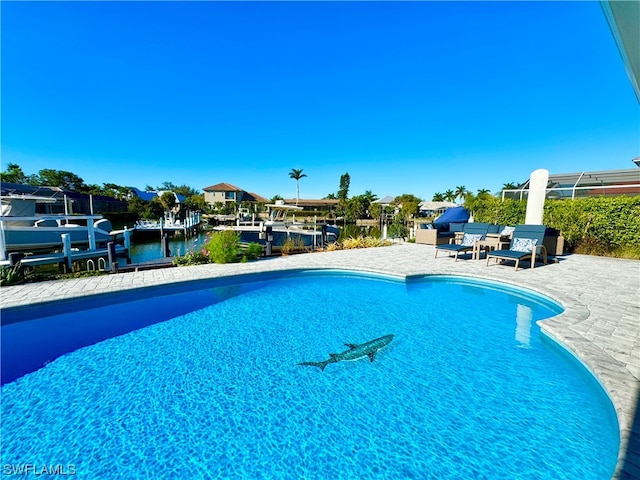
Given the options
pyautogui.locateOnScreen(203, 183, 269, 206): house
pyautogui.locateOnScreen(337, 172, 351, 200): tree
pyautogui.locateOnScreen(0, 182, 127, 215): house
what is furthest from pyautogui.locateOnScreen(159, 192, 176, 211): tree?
pyautogui.locateOnScreen(337, 172, 351, 200): tree

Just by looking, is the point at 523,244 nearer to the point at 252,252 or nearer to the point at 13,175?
the point at 252,252

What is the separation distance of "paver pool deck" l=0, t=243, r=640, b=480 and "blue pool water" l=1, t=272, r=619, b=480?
0.23 metres

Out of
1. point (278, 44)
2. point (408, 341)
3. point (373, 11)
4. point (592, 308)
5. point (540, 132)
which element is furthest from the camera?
point (540, 132)

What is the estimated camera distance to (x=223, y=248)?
8.38m

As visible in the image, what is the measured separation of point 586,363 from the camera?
304 cm

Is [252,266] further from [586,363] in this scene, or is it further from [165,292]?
[586,363]

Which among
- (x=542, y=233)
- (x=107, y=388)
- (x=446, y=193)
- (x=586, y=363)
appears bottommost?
(x=107, y=388)

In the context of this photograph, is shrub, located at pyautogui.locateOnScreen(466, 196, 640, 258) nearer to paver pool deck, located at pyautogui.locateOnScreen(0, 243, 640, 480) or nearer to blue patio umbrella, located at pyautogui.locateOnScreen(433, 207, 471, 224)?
paver pool deck, located at pyautogui.locateOnScreen(0, 243, 640, 480)

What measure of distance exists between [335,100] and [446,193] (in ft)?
161

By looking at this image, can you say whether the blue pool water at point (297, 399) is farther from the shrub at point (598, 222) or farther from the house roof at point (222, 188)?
the house roof at point (222, 188)

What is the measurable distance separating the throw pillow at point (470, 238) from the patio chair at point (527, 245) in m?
1.05

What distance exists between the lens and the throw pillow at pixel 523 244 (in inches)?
308

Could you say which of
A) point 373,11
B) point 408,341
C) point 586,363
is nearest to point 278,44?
point 373,11

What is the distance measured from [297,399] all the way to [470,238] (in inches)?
345
